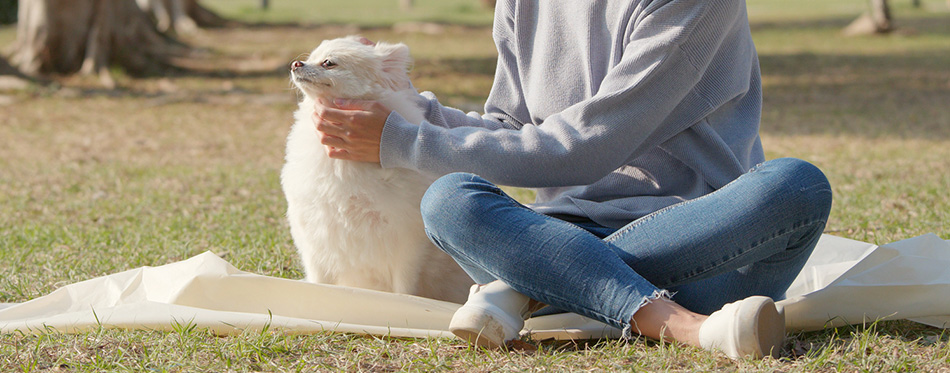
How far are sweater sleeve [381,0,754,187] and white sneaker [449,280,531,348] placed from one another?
312 mm

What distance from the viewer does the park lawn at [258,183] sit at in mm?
2162

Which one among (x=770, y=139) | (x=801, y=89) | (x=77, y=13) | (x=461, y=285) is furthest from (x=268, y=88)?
(x=461, y=285)

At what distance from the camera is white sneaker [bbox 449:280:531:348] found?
2.08m

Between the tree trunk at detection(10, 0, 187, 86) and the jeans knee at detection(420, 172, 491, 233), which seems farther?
the tree trunk at detection(10, 0, 187, 86)

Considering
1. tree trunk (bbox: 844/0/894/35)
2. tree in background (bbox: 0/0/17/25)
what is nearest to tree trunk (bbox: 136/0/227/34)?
tree in background (bbox: 0/0/17/25)

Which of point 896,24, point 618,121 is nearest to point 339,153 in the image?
point 618,121

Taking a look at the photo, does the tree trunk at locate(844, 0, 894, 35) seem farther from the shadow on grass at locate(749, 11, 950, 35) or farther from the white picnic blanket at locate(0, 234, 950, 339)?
the white picnic blanket at locate(0, 234, 950, 339)

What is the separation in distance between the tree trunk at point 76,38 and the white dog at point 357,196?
822cm

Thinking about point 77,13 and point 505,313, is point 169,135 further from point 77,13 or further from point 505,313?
point 505,313

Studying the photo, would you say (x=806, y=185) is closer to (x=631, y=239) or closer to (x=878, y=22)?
(x=631, y=239)

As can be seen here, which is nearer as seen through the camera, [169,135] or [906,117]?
[169,135]

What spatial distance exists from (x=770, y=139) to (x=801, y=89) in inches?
141

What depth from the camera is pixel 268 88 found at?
1016 centimetres

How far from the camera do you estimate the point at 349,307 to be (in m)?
2.44
